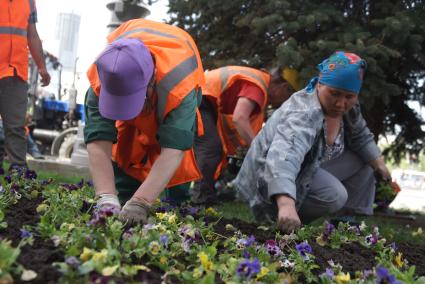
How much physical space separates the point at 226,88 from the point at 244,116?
356 mm

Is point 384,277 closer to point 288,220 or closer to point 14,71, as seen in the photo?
point 288,220

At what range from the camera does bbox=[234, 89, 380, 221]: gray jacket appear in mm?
2686

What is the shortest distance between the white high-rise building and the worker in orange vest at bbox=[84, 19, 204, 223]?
2388 inches

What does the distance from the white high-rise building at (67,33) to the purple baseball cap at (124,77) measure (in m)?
61.1

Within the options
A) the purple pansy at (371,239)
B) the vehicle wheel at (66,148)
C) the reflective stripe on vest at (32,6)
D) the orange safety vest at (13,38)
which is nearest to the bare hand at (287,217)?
the purple pansy at (371,239)

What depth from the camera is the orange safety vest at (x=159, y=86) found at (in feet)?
7.73

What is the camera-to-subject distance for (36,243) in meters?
1.66

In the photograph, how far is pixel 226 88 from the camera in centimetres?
417

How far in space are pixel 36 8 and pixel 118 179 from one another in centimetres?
172

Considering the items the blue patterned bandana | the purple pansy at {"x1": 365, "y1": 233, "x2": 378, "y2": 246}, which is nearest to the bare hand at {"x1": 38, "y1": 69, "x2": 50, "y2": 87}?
the blue patterned bandana

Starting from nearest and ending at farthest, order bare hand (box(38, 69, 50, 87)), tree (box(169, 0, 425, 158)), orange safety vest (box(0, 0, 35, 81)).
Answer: orange safety vest (box(0, 0, 35, 81)) < bare hand (box(38, 69, 50, 87)) < tree (box(169, 0, 425, 158))

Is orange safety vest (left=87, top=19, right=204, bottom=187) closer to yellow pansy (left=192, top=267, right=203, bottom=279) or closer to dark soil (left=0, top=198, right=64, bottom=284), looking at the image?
dark soil (left=0, top=198, right=64, bottom=284)

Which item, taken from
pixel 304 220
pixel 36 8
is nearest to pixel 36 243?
pixel 304 220

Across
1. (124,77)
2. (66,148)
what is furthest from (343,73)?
(66,148)
